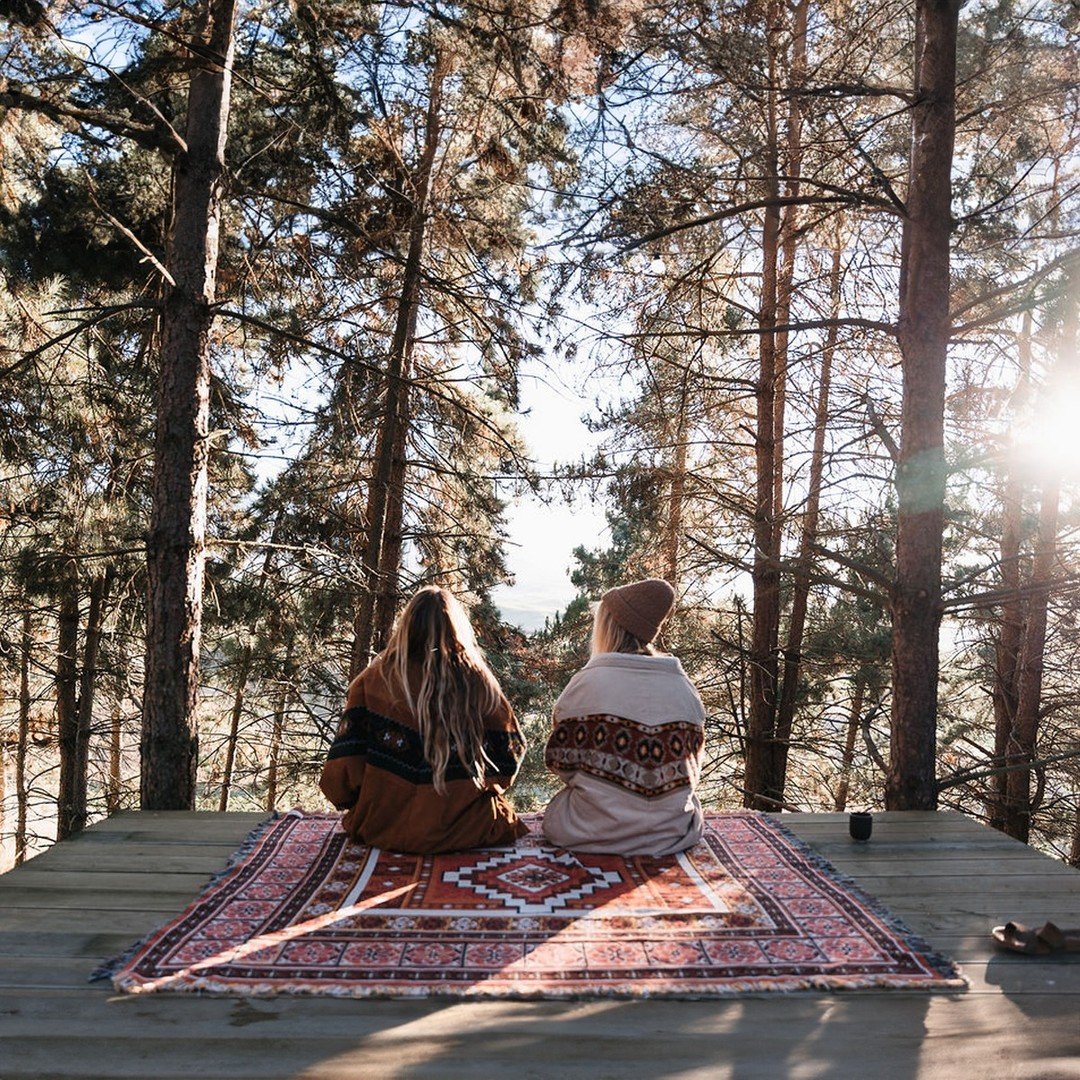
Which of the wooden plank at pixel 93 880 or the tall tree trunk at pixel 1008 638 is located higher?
the tall tree trunk at pixel 1008 638

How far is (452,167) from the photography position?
8.84 metres

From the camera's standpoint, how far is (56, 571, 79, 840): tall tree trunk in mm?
10438

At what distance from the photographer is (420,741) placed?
13.9ft

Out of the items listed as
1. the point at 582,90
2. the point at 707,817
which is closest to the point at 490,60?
the point at 582,90

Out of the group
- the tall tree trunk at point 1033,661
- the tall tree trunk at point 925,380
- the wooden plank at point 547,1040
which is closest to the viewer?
the wooden plank at point 547,1040

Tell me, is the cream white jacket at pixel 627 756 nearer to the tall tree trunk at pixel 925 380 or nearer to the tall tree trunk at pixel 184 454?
the tall tree trunk at pixel 925 380

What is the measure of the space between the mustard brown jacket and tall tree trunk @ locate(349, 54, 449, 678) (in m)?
3.78

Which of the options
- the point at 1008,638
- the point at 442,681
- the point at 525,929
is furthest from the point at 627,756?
the point at 1008,638

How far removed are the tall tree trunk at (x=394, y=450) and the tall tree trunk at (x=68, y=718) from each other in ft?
10.0

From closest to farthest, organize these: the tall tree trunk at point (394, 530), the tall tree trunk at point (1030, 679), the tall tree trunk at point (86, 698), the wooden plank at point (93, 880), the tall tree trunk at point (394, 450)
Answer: the wooden plank at point (93, 880), the tall tree trunk at point (394, 450), the tall tree trunk at point (394, 530), the tall tree trunk at point (1030, 679), the tall tree trunk at point (86, 698)

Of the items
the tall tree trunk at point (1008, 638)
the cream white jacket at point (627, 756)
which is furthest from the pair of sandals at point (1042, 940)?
the tall tree trunk at point (1008, 638)

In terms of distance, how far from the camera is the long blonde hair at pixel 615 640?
14.5ft

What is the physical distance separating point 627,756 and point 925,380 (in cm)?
279

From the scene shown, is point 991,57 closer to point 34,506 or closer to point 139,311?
point 139,311
